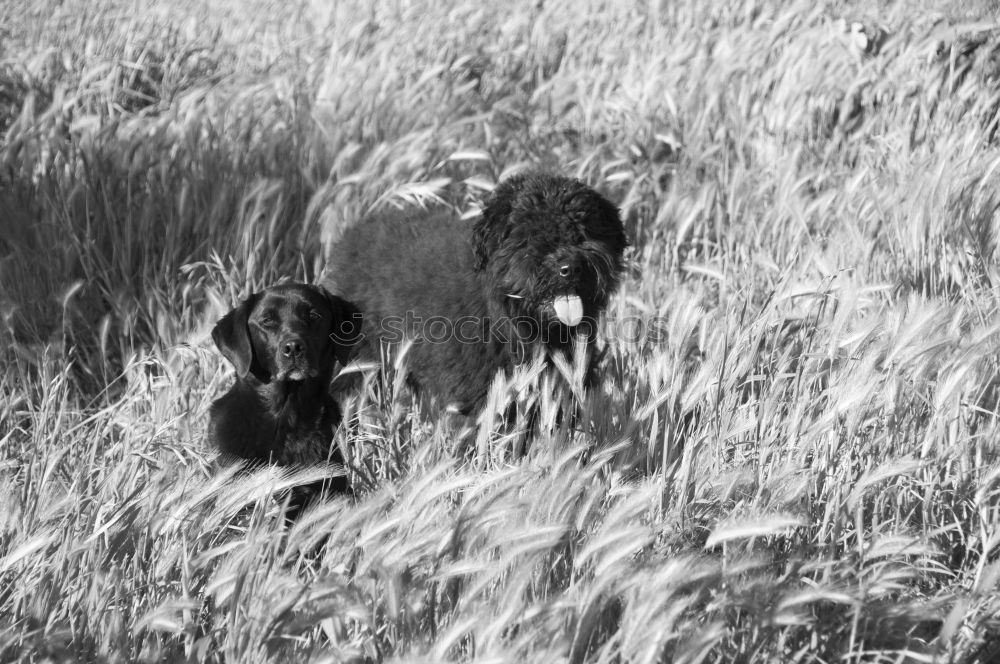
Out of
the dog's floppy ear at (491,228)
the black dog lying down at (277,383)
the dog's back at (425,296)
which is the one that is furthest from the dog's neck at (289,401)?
the dog's floppy ear at (491,228)

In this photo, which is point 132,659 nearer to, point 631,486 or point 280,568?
point 280,568

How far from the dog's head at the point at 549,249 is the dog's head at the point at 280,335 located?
0.77 metres

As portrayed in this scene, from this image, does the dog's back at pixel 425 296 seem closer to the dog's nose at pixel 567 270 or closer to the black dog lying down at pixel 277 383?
the dog's nose at pixel 567 270

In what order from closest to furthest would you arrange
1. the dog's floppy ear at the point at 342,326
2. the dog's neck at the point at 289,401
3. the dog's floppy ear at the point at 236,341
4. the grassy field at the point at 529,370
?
the grassy field at the point at 529,370 → the dog's floppy ear at the point at 236,341 → the dog's neck at the point at 289,401 → the dog's floppy ear at the point at 342,326

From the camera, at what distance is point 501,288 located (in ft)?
14.7

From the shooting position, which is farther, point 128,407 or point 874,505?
point 128,407

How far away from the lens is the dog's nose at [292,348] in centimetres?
394

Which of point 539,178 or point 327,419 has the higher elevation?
point 539,178

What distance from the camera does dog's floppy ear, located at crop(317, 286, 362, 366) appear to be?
431 centimetres

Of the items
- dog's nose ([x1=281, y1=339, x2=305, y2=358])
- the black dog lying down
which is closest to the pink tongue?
the black dog lying down

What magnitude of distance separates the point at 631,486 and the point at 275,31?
6.87m

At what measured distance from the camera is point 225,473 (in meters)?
2.93

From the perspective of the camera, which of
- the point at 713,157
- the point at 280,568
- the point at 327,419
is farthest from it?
the point at 713,157

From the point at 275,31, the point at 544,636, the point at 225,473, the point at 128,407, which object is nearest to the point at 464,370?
the point at 128,407
